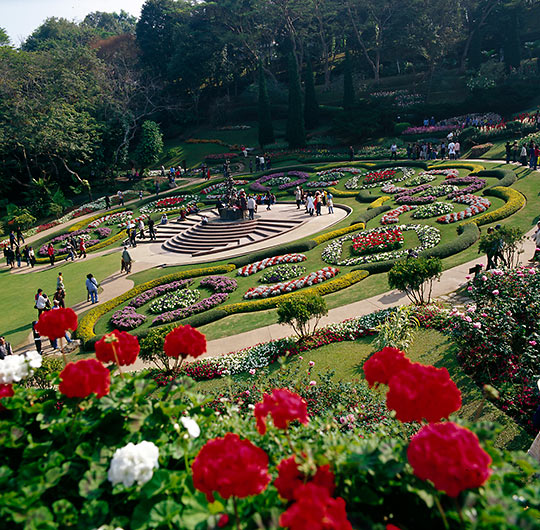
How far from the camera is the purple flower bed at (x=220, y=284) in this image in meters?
17.1

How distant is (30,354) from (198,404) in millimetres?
1828

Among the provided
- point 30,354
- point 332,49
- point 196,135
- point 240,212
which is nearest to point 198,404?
point 30,354

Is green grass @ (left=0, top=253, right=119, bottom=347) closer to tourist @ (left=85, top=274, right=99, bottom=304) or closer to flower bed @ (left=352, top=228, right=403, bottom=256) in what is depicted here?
tourist @ (left=85, top=274, right=99, bottom=304)

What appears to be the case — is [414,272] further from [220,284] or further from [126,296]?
[126,296]

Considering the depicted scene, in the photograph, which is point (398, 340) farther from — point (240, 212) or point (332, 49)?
point (332, 49)

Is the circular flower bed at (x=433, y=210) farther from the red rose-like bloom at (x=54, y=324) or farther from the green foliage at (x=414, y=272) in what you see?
the red rose-like bloom at (x=54, y=324)

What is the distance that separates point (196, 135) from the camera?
2142 inches

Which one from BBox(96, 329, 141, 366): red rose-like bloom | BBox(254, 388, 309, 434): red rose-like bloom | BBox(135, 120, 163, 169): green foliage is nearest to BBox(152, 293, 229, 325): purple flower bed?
BBox(96, 329, 141, 366): red rose-like bloom

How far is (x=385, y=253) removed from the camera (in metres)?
16.7

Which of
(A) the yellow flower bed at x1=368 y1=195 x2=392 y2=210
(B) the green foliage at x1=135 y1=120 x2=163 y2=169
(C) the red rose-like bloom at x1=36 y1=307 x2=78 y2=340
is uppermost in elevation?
(B) the green foliage at x1=135 y1=120 x2=163 y2=169

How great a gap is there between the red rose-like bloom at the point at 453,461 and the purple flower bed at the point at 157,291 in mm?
16302

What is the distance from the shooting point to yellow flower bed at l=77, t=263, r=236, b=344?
1524 centimetres

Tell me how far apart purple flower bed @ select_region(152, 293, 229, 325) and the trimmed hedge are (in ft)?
29.1

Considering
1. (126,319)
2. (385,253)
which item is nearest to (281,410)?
(126,319)
